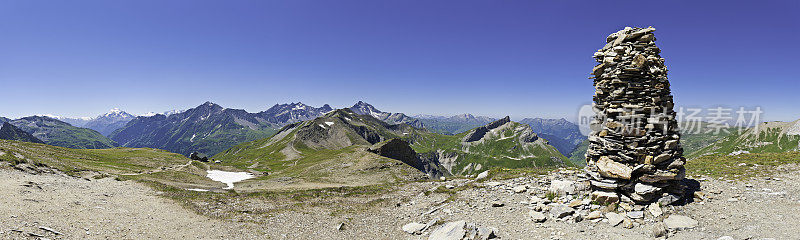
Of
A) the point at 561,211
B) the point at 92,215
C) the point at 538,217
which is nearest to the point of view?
the point at 561,211

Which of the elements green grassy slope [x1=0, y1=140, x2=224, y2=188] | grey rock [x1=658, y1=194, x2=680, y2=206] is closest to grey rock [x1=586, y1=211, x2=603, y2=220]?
grey rock [x1=658, y1=194, x2=680, y2=206]

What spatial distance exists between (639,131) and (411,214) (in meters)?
16.8

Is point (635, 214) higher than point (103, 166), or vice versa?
point (635, 214)

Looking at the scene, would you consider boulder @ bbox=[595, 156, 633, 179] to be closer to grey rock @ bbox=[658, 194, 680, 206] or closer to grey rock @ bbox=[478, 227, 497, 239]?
grey rock @ bbox=[658, 194, 680, 206]

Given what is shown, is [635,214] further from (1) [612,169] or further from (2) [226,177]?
(2) [226,177]

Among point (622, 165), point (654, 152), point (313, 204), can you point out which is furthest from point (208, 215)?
point (654, 152)

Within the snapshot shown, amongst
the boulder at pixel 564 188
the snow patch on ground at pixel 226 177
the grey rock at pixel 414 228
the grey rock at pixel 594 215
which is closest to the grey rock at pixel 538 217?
the grey rock at pixel 594 215

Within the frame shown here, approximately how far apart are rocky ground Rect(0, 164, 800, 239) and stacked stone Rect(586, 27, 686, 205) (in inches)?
46.2

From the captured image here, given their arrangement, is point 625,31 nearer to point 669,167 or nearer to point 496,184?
point 669,167

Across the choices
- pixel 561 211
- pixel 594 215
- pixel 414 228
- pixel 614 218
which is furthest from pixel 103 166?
pixel 614 218

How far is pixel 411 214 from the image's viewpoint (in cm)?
2481

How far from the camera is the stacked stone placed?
17047mm

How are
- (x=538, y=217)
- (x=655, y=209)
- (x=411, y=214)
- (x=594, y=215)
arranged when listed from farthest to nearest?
(x=411, y=214) < (x=538, y=217) < (x=594, y=215) < (x=655, y=209)

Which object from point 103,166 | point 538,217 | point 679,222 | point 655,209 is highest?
point 655,209
